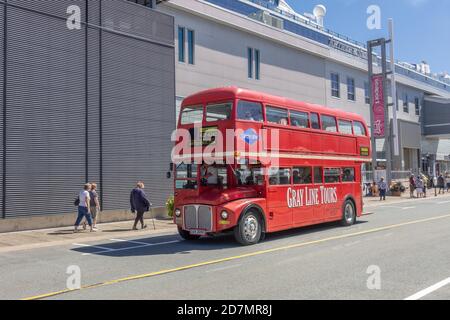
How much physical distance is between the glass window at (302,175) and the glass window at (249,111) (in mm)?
2283

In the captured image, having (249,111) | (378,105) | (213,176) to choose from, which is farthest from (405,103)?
(213,176)

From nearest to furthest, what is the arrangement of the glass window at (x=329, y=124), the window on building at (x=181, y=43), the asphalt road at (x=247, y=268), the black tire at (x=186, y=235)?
the asphalt road at (x=247, y=268) → the black tire at (x=186, y=235) → the glass window at (x=329, y=124) → the window on building at (x=181, y=43)

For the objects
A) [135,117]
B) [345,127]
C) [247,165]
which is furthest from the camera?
[135,117]

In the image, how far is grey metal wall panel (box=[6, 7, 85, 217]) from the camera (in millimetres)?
16094

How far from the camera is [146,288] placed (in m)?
7.41

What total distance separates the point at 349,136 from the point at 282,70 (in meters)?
16.2

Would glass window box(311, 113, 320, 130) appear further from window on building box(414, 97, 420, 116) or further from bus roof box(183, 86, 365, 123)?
window on building box(414, 97, 420, 116)

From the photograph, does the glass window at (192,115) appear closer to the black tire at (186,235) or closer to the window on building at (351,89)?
the black tire at (186,235)

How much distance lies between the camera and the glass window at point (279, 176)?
12953 millimetres

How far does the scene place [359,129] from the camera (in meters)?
17.3

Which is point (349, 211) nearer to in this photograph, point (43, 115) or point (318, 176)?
point (318, 176)

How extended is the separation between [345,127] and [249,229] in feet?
20.7

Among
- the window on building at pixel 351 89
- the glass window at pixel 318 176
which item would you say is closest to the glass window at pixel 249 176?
the glass window at pixel 318 176

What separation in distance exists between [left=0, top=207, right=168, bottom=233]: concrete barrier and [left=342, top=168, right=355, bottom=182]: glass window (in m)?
8.70
